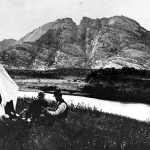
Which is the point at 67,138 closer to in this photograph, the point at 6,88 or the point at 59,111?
the point at 59,111

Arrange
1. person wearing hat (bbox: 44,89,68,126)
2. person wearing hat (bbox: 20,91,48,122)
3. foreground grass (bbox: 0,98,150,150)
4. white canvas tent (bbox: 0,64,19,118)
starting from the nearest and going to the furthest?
1. foreground grass (bbox: 0,98,150,150)
2. person wearing hat (bbox: 44,89,68,126)
3. person wearing hat (bbox: 20,91,48,122)
4. white canvas tent (bbox: 0,64,19,118)

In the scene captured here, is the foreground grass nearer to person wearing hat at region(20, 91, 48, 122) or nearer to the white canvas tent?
person wearing hat at region(20, 91, 48, 122)

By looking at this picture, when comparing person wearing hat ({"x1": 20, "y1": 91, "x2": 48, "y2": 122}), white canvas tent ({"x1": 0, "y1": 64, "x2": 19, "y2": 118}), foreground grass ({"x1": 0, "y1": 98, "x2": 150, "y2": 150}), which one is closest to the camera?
foreground grass ({"x1": 0, "y1": 98, "x2": 150, "y2": 150})

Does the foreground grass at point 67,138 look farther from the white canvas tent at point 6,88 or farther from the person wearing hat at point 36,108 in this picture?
the white canvas tent at point 6,88

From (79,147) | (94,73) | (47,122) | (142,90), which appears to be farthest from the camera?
(94,73)

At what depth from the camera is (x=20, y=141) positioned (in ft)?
27.7

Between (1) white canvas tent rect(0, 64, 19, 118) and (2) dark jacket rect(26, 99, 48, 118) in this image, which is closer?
(2) dark jacket rect(26, 99, 48, 118)

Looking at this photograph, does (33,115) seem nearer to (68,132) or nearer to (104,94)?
(68,132)

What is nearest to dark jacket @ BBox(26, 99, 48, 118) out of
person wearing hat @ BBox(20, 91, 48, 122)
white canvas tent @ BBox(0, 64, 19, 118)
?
person wearing hat @ BBox(20, 91, 48, 122)

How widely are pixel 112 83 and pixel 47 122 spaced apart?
25.9 metres

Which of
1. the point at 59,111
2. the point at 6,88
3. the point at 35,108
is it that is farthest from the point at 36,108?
the point at 6,88

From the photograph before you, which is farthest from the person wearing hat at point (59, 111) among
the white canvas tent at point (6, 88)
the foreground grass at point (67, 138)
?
the white canvas tent at point (6, 88)

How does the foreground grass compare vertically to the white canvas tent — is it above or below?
below

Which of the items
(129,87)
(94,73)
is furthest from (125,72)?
(129,87)
